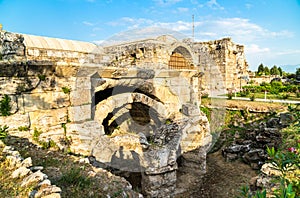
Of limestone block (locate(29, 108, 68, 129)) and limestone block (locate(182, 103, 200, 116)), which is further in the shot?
limestone block (locate(182, 103, 200, 116))

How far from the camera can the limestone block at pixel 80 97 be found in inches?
139

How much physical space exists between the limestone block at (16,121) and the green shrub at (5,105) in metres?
0.07

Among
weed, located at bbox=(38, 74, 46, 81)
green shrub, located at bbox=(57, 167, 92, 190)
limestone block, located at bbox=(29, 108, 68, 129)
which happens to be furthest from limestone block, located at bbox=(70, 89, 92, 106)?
green shrub, located at bbox=(57, 167, 92, 190)

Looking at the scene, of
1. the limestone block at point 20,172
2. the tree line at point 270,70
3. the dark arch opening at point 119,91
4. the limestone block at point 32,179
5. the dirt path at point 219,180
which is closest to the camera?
the limestone block at point 32,179

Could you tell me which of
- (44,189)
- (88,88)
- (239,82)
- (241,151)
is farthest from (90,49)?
(239,82)

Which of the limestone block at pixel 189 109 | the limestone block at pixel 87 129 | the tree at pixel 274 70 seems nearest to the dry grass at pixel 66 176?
the limestone block at pixel 87 129

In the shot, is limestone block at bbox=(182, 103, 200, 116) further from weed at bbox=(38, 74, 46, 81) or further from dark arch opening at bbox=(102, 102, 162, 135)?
weed at bbox=(38, 74, 46, 81)

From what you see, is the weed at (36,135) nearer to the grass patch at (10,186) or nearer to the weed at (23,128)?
the weed at (23,128)

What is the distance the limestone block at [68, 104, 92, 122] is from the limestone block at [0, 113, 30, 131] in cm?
67

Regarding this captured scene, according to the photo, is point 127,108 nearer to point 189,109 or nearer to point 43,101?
point 189,109

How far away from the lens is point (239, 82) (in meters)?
18.5

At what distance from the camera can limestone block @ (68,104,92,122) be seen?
11.7 ft

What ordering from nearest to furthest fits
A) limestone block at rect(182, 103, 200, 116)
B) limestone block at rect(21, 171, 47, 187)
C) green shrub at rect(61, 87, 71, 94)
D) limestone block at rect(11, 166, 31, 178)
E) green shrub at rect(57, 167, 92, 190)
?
limestone block at rect(21, 171, 47, 187) < limestone block at rect(11, 166, 31, 178) < green shrub at rect(57, 167, 92, 190) < green shrub at rect(61, 87, 71, 94) < limestone block at rect(182, 103, 200, 116)

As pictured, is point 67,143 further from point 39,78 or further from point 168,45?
point 168,45
